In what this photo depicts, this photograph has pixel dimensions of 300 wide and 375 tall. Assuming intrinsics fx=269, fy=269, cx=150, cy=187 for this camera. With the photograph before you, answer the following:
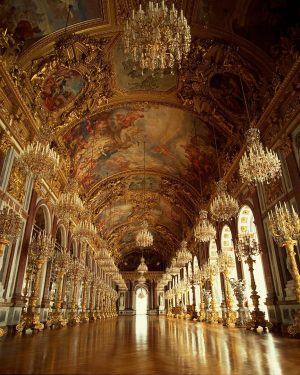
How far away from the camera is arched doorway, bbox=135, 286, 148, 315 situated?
4616 centimetres

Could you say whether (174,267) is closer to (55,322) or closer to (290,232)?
(55,322)

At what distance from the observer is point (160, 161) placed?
18.4 m

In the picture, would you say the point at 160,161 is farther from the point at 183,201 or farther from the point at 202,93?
the point at 202,93

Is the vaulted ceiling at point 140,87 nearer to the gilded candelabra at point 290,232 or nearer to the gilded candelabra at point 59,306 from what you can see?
the gilded candelabra at point 59,306

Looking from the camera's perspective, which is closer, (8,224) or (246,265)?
(8,224)

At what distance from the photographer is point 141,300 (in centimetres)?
4712

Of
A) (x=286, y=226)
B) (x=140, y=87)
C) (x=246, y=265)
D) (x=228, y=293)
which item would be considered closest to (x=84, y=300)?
(x=228, y=293)

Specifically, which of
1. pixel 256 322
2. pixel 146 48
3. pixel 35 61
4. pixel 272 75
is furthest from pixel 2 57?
pixel 256 322

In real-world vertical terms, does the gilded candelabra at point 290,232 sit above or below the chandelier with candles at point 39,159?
below

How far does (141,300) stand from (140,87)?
42.4m

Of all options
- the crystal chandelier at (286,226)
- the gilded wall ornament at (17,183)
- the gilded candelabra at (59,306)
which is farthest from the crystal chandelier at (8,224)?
the crystal chandelier at (286,226)

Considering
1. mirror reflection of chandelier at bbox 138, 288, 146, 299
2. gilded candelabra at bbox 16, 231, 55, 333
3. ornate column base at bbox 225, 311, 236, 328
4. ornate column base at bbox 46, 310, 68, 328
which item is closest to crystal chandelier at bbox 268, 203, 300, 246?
ornate column base at bbox 225, 311, 236, 328

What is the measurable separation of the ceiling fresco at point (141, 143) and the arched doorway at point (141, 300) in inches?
1311

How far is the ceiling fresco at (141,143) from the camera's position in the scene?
13961mm
